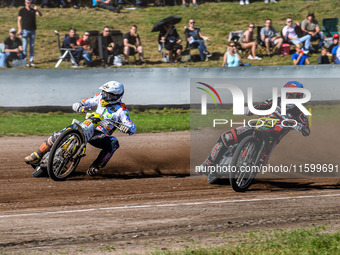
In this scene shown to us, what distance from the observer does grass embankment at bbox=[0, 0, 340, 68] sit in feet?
66.7

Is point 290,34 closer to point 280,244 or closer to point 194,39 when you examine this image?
Result: point 194,39

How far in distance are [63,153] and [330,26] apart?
15231 millimetres

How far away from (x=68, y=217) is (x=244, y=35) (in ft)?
48.7

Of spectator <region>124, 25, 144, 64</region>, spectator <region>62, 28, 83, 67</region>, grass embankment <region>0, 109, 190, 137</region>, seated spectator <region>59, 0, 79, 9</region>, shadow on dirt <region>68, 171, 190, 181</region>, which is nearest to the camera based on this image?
shadow on dirt <region>68, 171, 190, 181</region>

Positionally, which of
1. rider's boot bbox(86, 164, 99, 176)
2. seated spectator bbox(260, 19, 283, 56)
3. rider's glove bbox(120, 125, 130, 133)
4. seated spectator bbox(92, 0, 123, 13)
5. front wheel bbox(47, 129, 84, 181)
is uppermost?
seated spectator bbox(92, 0, 123, 13)

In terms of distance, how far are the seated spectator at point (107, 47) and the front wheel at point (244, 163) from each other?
10.6 meters

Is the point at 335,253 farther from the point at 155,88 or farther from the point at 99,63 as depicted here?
the point at 99,63

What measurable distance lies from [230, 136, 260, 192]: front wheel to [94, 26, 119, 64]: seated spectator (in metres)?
10.6

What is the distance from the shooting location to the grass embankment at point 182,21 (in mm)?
20344

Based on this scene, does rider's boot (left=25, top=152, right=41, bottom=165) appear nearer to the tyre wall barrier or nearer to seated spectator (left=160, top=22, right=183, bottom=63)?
the tyre wall barrier

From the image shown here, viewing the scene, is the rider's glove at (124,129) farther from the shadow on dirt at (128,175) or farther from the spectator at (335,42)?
the spectator at (335,42)

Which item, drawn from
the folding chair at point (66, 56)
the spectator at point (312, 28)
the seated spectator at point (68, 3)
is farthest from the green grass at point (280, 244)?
the seated spectator at point (68, 3)

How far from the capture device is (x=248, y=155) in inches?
342

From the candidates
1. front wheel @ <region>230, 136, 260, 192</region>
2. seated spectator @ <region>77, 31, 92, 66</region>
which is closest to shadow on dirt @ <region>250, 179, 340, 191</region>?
front wheel @ <region>230, 136, 260, 192</region>
